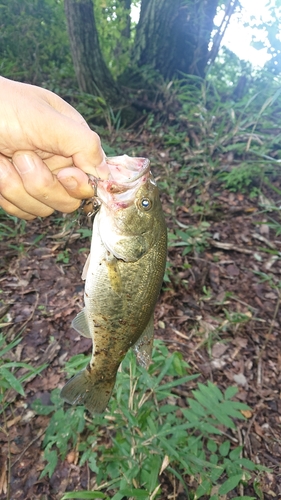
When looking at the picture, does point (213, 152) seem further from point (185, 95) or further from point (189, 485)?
point (189, 485)

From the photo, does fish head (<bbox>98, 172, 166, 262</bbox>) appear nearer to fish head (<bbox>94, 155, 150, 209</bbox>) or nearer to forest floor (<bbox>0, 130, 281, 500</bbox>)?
fish head (<bbox>94, 155, 150, 209</bbox>)

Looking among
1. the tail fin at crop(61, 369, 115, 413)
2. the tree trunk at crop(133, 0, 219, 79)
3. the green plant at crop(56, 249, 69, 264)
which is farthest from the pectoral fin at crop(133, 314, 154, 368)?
the tree trunk at crop(133, 0, 219, 79)

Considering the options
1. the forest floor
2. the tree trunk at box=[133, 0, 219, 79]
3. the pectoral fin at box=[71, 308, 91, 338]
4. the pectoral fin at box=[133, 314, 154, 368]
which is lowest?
the forest floor

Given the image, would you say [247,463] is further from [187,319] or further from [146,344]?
[187,319]

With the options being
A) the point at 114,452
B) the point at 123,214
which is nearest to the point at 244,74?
the point at 123,214

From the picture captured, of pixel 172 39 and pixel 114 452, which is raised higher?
pixel 172 39

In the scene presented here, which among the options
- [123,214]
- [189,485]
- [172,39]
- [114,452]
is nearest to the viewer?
[123,214]
